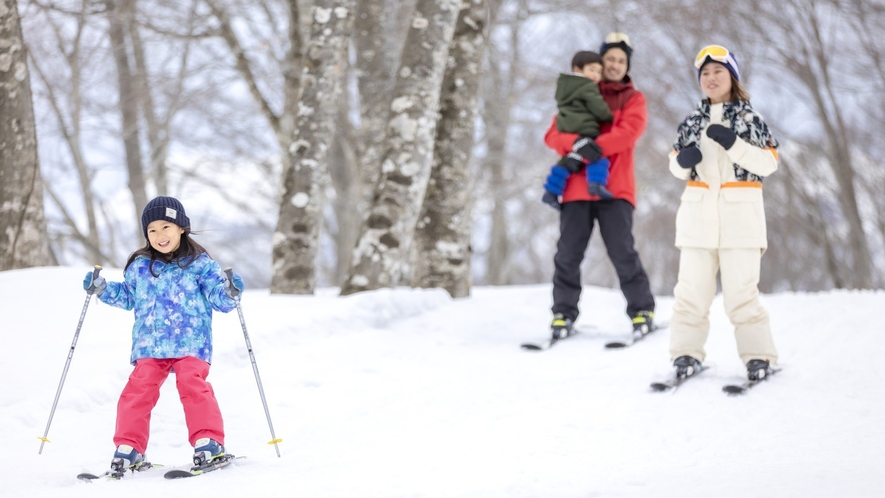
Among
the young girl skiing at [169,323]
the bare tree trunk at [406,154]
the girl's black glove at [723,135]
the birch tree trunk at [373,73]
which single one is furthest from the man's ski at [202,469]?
the birch tree trunk at [373,73]

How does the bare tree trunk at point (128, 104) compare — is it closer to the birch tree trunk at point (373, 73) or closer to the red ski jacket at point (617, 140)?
the birch tree trunk at point (373, 73)

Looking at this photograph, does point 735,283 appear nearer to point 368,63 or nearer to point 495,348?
point 495,348

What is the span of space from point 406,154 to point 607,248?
200 centimetres

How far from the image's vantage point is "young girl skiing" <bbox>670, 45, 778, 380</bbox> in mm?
Result: 4584

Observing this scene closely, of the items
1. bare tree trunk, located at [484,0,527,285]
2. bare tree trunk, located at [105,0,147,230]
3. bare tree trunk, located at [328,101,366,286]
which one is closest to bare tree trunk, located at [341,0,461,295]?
bare tree trunk, located at [105,0,147,230]

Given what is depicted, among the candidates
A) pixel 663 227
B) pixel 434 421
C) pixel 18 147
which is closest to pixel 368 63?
pixel 18 147

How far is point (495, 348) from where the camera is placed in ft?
19.6

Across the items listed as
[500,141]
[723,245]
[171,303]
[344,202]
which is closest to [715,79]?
[723,245]

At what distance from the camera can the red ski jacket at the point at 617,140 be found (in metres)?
5.66

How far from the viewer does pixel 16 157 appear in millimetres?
5781

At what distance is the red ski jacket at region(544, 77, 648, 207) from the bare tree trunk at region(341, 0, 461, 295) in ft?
4.65

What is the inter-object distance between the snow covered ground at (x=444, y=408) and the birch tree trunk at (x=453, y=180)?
1063 millimetres

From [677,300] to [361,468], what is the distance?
2411mm

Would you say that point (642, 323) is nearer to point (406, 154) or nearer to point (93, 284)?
point (406, 154)
